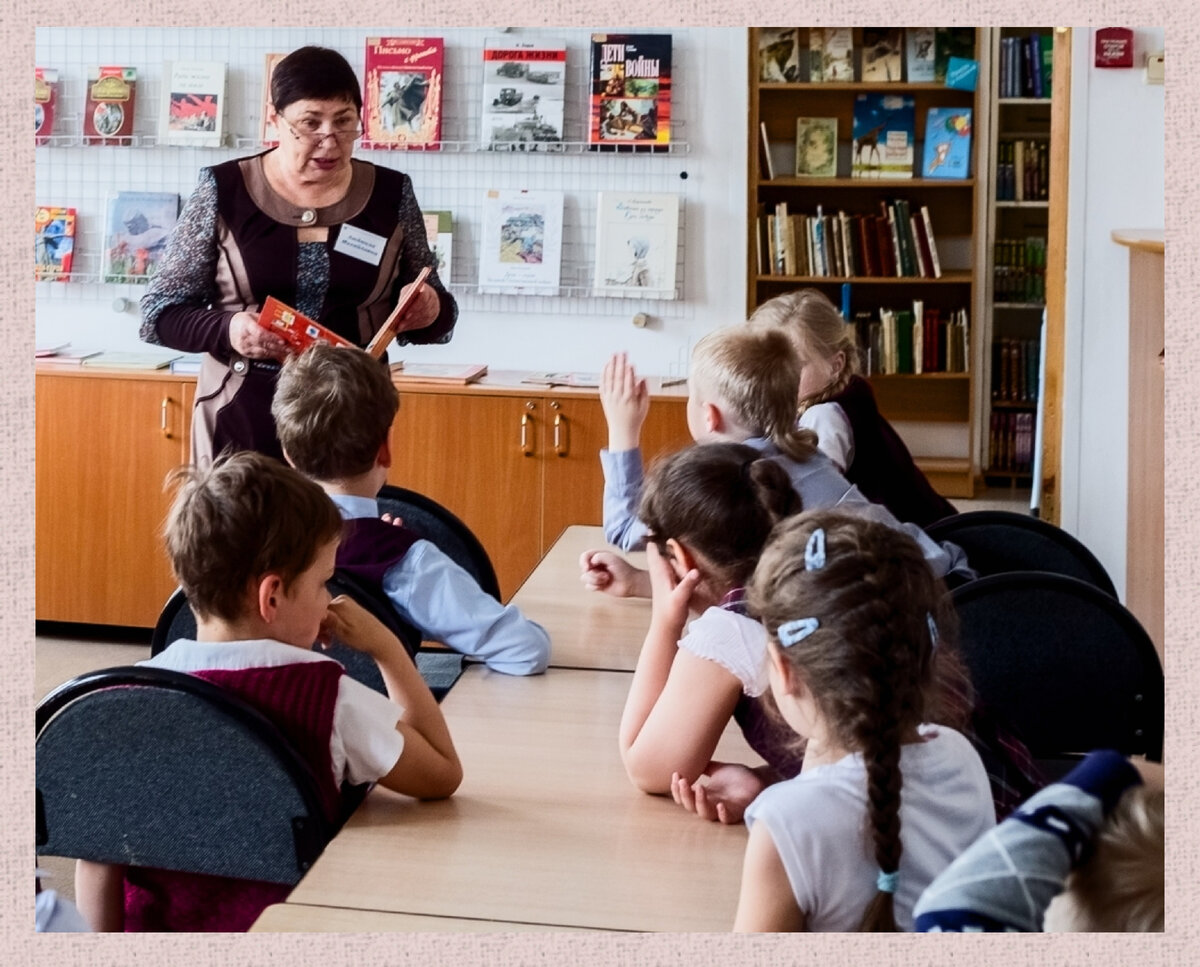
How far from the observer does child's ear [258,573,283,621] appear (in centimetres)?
147

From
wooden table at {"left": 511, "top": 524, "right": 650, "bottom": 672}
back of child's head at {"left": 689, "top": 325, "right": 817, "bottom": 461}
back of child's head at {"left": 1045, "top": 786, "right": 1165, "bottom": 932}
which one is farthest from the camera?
back of child's head at {"left": 689, "top": 325, "right": 817, "bottom": 461}

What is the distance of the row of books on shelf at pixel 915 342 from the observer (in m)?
6.36

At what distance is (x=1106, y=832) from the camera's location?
2.55 ft

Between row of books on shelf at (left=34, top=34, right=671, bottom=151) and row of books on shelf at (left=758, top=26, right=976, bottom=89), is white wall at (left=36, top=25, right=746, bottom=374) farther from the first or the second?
row of books on shelf at (left=758, top=26, right=976, bottom=89)

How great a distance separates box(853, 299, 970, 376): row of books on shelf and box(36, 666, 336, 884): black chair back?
5245mm

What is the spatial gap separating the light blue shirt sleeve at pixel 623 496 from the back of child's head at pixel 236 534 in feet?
3.24

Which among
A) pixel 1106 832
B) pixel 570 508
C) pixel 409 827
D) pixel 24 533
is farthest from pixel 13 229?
pixel 570 508

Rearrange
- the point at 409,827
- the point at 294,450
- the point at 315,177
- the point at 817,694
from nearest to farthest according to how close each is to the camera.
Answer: the point at 817,694
the point at 409,827
the point at 294,450
the point at 315,177

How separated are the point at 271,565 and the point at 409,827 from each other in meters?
0.31

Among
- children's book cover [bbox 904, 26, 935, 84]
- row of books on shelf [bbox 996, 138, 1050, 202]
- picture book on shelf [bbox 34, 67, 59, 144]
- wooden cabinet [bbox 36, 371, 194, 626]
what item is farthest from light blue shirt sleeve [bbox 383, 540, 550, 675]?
row of books on shelf [bbox 996, 138, 1050, 202]

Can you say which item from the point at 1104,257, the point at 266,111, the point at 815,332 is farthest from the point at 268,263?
the point at 1104,257

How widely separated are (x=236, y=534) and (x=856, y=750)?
0.69 metres

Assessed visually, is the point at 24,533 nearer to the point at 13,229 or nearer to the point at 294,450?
the point at 13,229

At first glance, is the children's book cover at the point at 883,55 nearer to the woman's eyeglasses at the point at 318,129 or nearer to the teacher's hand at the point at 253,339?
the woman's eyeglasses at the point at 318,129
